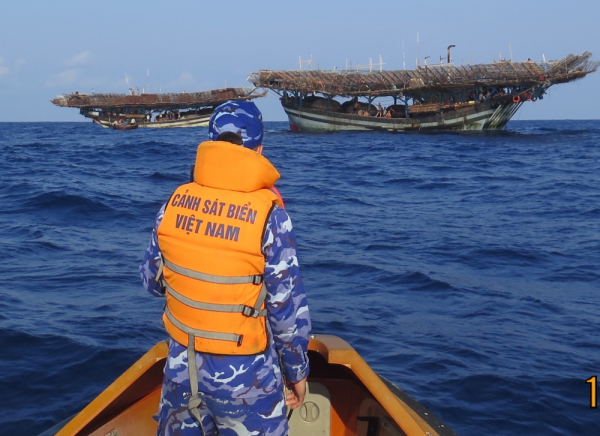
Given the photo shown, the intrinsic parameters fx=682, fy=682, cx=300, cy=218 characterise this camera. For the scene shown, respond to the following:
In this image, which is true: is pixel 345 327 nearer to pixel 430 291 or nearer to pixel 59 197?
pixel 430 291

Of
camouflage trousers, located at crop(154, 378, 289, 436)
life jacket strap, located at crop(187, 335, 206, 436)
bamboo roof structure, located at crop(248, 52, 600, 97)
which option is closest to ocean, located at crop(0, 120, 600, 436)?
camouflage trousers, located at crop(154, 378, 289, 436)

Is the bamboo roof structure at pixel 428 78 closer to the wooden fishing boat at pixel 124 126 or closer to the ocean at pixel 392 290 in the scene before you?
the wooden fishing boat at pixel 124 126

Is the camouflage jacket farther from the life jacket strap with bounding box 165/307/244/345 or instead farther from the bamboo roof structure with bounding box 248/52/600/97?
the bamboo roof structure with bounding box 248/52/600/97

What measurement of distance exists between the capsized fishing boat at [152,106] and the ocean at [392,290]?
132 ft

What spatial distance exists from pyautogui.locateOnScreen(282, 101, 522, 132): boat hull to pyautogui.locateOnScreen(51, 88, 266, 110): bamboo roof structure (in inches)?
542

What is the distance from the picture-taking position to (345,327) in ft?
21.4

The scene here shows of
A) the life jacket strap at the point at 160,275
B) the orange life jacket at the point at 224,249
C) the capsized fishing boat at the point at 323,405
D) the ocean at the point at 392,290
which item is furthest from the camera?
the ocean at the point at 392,290

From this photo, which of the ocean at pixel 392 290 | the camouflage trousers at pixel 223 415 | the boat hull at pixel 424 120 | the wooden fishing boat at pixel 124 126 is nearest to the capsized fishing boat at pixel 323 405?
the camouflage trousers at pixel 223 415

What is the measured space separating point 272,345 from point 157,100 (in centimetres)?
5875

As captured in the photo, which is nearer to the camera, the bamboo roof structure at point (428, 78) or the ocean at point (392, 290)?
the ocean at point (392, 290)

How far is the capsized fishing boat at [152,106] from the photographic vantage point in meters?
56.9

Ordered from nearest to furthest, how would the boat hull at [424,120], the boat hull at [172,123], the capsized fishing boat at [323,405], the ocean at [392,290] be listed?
the capsized fishing boat at [323,405], the ocean at [392,290], the boat hull at [424,120], the boat hull at [172,123]

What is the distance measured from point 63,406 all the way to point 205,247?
3211mm

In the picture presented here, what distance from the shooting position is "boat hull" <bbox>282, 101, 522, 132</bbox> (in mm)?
39781
